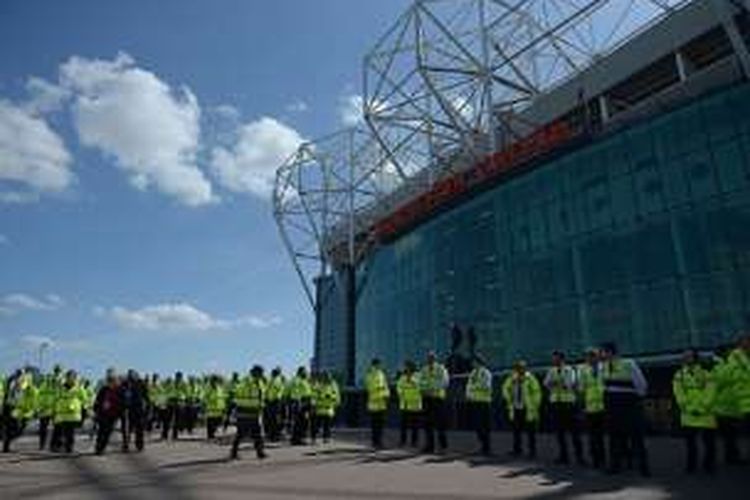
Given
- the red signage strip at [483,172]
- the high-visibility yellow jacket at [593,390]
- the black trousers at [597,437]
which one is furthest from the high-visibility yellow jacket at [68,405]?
the red signage strip at [483,172]

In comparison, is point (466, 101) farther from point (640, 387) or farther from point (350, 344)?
point (640, 387)

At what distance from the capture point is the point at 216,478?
1183 cm

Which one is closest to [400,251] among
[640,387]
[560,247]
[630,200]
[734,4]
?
[560,247]

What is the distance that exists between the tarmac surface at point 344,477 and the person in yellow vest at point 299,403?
2818 mm

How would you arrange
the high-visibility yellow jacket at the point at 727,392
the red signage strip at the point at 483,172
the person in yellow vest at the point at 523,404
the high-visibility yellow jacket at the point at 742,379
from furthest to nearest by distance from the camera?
the red signage strip at the point at 483,172 → the person in yellow vest at the point at 523,404 → the high-visibility yellow jacket at the point at 727,392 → the high-visibility yellow jacket at the point at 742,379

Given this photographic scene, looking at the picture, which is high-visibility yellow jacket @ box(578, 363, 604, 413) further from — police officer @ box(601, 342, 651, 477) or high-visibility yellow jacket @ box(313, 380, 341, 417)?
high-visibility yellow jacket @ box(313, 380, 341, 417)

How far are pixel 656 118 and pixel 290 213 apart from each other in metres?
41.4

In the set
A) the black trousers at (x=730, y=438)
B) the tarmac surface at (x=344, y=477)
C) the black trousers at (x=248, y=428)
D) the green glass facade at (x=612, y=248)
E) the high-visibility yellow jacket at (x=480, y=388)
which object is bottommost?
the tarmac surface at (x=344, y=477)

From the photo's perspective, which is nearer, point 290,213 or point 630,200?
point 630,200

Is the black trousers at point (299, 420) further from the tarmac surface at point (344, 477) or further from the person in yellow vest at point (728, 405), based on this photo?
the person in yellow vest at point (728, 405)

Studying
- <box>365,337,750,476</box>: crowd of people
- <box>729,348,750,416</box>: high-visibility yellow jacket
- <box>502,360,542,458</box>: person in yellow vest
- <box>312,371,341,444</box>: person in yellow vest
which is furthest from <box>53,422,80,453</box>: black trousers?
<box>729,348,750,416</box>: high-visibility yellow jacket

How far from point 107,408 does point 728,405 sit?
12546 mm

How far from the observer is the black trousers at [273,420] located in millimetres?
20428

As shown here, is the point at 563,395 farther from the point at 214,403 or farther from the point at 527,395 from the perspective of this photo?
the point at 214,403
